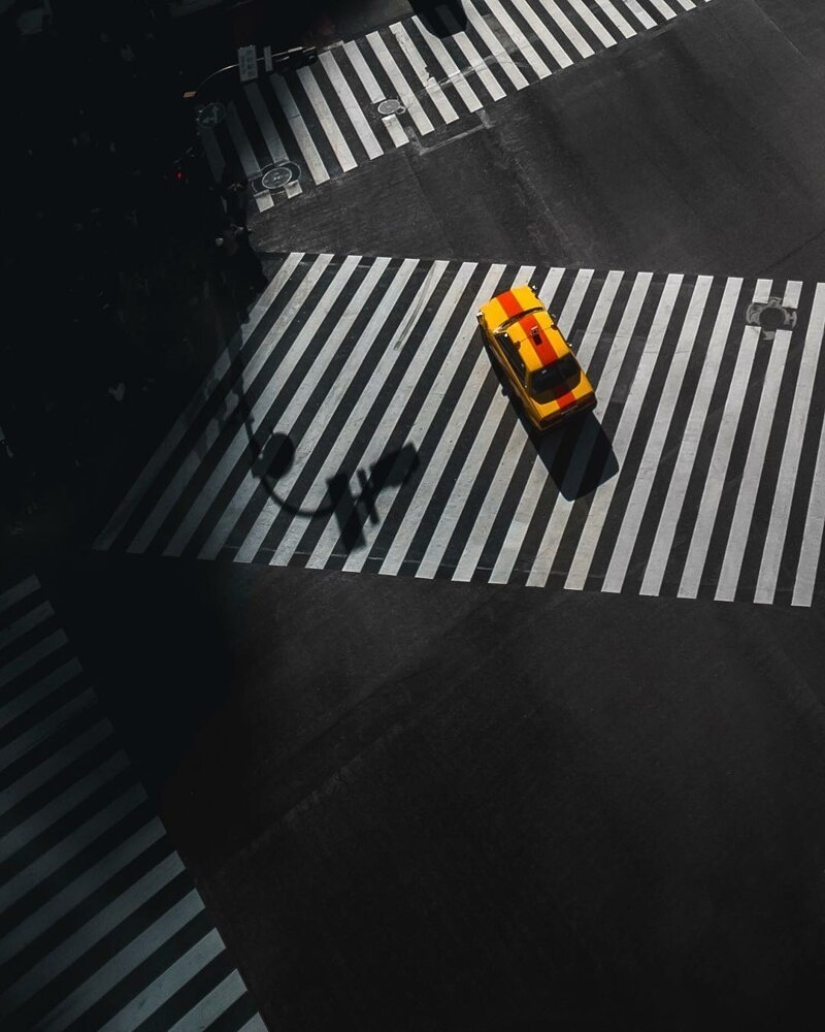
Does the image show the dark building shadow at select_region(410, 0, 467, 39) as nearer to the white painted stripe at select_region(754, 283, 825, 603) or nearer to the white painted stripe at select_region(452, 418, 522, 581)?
the white painted stripe at select_region(754, 283, 825, 603)

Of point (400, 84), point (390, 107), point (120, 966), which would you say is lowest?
point (120, 966)

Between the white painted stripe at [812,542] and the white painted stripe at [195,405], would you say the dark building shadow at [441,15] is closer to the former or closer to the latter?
the white painted stripe at [195,405]

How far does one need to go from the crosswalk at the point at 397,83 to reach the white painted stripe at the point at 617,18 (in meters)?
0.05

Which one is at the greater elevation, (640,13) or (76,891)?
(640,13)

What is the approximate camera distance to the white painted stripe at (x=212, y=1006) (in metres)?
19.4

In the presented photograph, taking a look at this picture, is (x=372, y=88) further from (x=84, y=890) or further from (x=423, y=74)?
(x=84, y=890)

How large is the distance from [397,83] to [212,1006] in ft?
90.1

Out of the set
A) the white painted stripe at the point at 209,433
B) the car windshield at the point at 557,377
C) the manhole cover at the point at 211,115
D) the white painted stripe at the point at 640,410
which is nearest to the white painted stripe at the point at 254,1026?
the white painted stripe at the point at 209,433

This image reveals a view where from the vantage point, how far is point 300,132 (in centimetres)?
2953

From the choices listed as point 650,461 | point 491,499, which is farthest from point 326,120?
point 650,461

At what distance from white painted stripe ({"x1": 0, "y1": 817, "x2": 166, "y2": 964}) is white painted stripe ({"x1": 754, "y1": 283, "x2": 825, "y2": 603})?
1579 centimetres

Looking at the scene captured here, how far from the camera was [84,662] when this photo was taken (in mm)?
22547

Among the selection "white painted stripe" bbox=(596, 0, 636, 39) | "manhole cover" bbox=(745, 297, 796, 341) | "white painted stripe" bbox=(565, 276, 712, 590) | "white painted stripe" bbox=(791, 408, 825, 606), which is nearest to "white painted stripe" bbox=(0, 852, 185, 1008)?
"white painted stripe" bbox=(565, 276, 712, 590)

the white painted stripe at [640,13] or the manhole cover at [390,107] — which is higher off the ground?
the manhole cover at [390,107]
